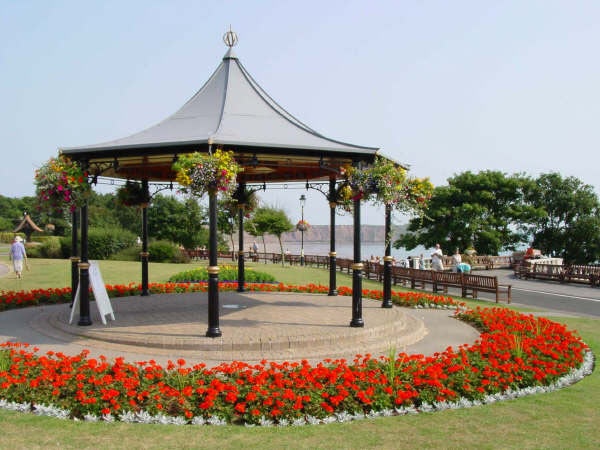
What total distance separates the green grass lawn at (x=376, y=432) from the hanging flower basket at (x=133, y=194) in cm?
922

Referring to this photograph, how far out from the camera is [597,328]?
43.2 ft

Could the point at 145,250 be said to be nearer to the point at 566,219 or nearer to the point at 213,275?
the point at 213,275

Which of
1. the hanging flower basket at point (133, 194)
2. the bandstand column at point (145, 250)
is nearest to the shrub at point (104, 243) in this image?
the bandstand column at point (145, 250)

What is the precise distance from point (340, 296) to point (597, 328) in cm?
653

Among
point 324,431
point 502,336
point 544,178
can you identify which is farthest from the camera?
point 544,178

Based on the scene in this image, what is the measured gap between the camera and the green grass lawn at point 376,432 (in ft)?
17.7

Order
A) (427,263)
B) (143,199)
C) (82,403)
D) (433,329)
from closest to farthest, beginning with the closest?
1. (82,403)
2. (433,329)
3. (143,199)
4. (427,263)

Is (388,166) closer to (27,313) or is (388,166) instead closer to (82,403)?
(82,403)

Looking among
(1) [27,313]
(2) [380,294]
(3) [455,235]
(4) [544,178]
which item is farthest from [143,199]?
(4) [544,178]

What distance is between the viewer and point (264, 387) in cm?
655

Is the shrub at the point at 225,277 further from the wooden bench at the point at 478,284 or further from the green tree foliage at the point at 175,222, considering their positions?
the green tree foliage at the point at 175,222

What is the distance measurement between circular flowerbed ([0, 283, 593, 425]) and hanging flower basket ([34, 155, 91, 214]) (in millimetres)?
3441

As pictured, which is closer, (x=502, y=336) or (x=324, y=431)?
(x=324, y=431)

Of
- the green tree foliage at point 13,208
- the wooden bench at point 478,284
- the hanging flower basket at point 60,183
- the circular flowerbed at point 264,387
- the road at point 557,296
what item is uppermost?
the green tree foliage at point 13,208
